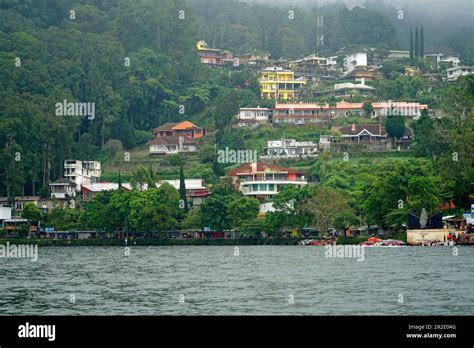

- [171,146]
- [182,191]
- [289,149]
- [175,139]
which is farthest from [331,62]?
[182,191]

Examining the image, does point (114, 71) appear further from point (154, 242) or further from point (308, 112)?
point (154, 242)

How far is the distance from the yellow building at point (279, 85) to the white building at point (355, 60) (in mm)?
14887

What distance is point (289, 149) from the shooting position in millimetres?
102625

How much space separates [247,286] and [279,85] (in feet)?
304

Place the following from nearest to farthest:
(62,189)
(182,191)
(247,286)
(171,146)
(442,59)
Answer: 1. (247,286)
2. (182,191)
3. (62,189)
4. (171,146)
5. (442,59)

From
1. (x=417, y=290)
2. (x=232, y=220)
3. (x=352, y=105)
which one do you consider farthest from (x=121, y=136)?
(x=417, y=290)

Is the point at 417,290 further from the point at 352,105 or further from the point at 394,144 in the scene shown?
the point at 352,105

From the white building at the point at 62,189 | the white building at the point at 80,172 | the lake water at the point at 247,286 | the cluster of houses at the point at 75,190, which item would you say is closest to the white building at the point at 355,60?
the white building at the point at 80,172

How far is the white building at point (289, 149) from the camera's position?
10175 cm

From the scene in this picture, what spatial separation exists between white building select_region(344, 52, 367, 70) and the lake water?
87910 mm

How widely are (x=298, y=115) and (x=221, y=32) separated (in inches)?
2432

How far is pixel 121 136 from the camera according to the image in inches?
4466

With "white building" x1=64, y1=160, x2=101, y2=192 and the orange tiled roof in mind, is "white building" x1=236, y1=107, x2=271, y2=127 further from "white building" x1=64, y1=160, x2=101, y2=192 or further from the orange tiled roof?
"white building" x1=64, y1=160, x2=101, y2=192
